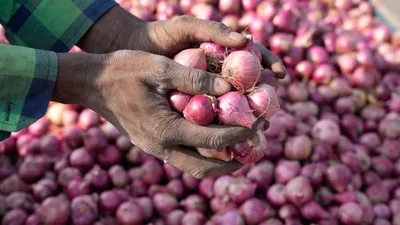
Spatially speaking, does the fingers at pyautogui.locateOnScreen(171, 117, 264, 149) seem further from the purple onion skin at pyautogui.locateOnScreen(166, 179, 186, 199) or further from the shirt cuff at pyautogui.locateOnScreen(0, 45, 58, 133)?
the purple onion skin at pyautogui.locateOnScreen(166, 179, 186, 199)

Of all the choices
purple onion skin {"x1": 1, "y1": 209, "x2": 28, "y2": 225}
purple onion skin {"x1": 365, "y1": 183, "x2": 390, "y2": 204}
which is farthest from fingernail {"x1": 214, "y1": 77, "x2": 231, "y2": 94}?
purple onion skin {"x1": 365, "y1": 183, "x2": 390, "y2": 204}

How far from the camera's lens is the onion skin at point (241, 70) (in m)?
1.28

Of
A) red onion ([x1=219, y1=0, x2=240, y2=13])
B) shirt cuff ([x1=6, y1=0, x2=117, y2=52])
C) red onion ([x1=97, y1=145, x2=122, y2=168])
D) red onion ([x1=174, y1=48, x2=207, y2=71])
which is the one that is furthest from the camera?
red onion ([x1=219, y1=0, x2=240, y2=13])

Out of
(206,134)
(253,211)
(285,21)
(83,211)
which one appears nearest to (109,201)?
(83,211)

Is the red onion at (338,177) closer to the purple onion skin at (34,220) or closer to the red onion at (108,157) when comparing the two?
the red onion at (108,157)

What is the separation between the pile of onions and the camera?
2.06 m

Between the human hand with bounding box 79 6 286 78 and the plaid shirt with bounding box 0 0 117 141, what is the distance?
0.17ft

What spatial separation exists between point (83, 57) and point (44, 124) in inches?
54.0

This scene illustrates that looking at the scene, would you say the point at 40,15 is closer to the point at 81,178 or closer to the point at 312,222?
the point at 81,178

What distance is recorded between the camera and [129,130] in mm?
1366

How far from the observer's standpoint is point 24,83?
1239mm

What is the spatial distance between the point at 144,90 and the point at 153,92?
0.04 meters

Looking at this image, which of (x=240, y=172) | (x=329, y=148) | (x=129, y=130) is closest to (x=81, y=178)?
(x=240, y=172)

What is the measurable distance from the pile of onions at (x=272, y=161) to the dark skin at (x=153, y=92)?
24 cm
